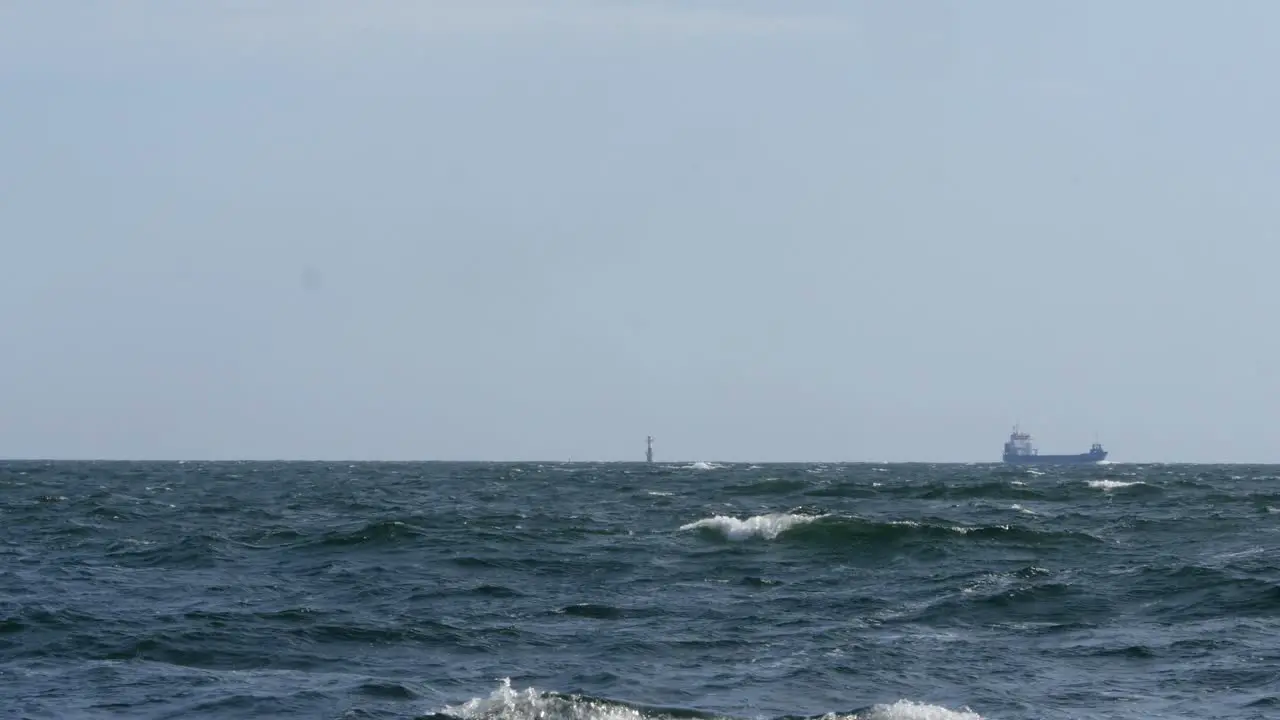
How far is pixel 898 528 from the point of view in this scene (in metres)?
37.5

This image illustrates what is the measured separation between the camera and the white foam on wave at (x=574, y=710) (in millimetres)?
16281

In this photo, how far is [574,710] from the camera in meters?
16.5

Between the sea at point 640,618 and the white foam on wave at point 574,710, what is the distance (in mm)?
34

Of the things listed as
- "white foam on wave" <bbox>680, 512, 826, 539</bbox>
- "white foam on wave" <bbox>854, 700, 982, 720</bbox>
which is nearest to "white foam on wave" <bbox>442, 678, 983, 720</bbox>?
"white foam on wave" <bbox>854, 700, 982, 720</bbox>

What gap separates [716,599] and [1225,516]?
25.5 metres

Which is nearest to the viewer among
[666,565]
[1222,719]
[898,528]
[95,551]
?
[1222,719]

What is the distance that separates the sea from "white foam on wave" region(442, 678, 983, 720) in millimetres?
34

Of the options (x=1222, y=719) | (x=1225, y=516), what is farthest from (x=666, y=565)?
(x=1225, y=516)

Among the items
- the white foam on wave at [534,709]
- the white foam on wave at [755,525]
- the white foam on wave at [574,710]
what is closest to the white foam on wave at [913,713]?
the white foam on wave at [574,710]

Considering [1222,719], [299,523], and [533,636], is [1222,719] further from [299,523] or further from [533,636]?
[299,523]

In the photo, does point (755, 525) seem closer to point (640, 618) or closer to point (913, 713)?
point (640, 618)

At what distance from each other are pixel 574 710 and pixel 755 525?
2332 cm

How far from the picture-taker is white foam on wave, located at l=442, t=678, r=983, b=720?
53.4 ft

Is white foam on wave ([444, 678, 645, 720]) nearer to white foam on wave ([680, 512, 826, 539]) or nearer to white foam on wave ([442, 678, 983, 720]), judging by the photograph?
white foam on wave ([442, 678, 983, 720])
